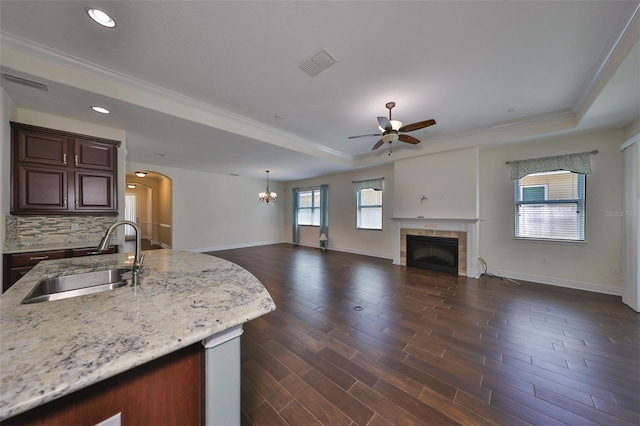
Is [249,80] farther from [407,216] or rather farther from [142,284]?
[407,216]

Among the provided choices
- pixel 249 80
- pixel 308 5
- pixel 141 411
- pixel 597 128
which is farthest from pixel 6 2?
pixel 597 128

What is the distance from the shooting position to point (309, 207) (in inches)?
334

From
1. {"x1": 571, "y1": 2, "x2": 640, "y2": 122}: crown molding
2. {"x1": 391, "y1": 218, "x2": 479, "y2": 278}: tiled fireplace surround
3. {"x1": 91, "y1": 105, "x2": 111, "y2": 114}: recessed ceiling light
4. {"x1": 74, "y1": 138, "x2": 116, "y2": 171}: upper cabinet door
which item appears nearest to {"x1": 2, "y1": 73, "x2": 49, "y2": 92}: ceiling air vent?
{"x1": 91, "y1": 105, "x2": 111, "y2": 114}: recessed ceiling light

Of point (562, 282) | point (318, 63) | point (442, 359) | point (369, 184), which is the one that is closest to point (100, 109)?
point (318, 63)

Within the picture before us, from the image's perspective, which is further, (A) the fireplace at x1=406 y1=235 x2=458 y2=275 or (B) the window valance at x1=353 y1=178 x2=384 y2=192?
(B) the window valance at x1=353 y1=178 x2=384 y2=192

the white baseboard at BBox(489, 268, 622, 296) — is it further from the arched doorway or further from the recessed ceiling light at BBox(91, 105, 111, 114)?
the arched doorway

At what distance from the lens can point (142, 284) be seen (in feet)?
4.27

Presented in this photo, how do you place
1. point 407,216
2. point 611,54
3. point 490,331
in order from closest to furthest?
point 611,54, point 490,331, point 407,216

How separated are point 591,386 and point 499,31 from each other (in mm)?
2997

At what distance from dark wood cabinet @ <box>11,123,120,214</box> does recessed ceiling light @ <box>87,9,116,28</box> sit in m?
2.02

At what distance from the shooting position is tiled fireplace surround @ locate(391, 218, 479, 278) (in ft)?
14.7

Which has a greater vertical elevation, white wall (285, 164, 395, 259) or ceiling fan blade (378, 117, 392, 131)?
ceiling fan blade (378, 117, 392, 131)

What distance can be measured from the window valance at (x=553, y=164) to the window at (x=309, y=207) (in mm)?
5420

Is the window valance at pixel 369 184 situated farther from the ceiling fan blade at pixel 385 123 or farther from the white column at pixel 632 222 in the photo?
the white column at pixel 632 222
